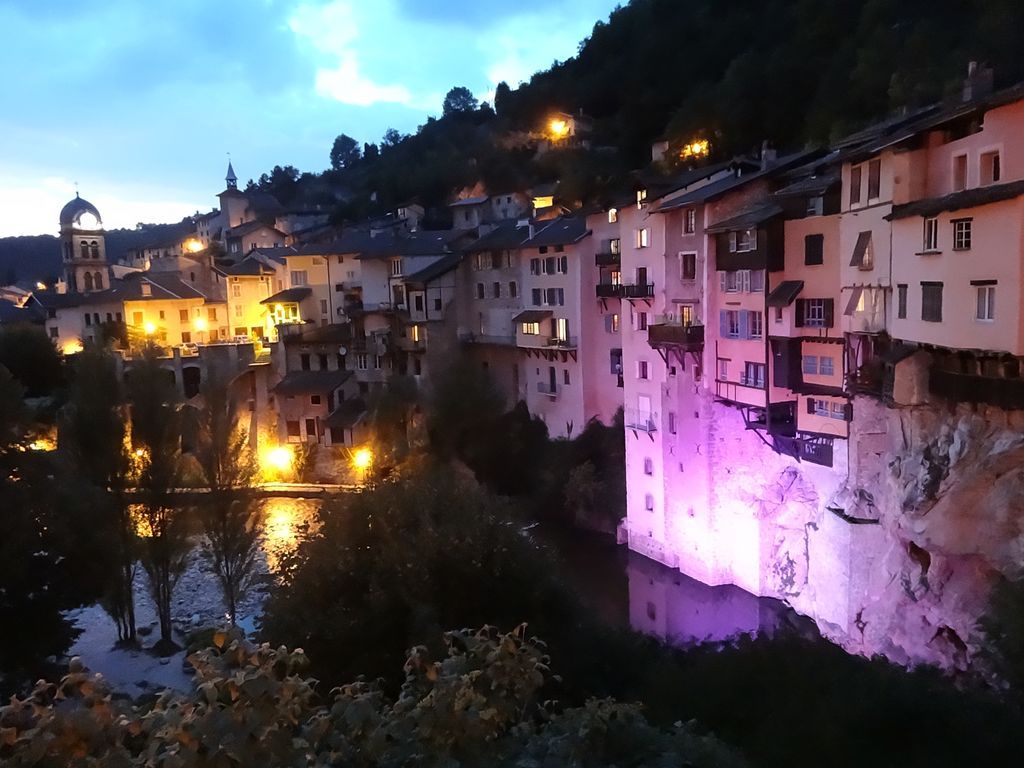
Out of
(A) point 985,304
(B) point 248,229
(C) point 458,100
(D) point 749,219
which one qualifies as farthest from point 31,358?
(C) point 458,100

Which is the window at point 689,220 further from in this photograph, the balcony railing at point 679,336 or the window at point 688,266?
the balcony railing at point 679,336

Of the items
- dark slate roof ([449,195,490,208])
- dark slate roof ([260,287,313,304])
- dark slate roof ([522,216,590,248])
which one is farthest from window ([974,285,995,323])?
dark slate roof ([449,195,490,208])

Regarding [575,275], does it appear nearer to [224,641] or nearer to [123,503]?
[123,503]

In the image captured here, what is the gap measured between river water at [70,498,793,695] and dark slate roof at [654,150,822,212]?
475 inches

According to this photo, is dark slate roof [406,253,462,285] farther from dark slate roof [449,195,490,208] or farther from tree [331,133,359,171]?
tree [331,133,359,171]

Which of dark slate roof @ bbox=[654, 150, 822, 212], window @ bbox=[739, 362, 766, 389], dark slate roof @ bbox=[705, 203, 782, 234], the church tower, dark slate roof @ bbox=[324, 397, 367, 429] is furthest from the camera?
the church tower

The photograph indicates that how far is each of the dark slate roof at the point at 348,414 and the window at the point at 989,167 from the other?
98.2 ft

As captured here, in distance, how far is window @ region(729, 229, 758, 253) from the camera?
76.0 ft

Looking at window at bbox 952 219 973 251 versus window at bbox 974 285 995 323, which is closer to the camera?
window at bbox 974 285 995 323

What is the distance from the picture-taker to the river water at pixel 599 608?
21.8 metres

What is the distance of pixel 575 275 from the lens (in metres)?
34.2

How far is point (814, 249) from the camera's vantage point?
21.5m

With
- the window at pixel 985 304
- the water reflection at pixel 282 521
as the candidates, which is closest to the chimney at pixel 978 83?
the window at pixel 985 304

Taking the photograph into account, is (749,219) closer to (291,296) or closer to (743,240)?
(743,240)
